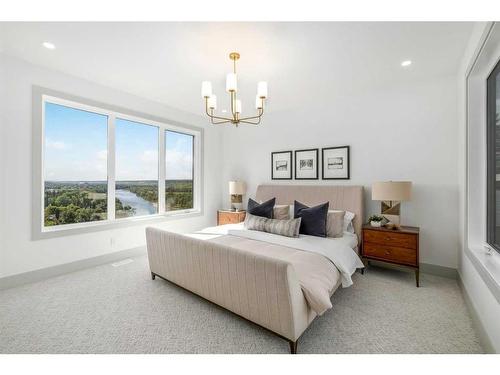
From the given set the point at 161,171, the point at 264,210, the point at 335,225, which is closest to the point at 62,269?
the point at 161,171

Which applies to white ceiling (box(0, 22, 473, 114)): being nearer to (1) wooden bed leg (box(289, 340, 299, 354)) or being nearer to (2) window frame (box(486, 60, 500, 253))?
(2) window frame (box(486, 60, 500, 253))

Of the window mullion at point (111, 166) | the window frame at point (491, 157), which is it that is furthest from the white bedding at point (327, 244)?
the window mullion at point (111, 166)

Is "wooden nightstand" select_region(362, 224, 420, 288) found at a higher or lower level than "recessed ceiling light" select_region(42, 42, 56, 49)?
lower

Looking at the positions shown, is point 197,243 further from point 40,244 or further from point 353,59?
point 353,59

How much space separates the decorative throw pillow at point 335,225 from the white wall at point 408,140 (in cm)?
73

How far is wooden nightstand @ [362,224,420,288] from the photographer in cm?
270

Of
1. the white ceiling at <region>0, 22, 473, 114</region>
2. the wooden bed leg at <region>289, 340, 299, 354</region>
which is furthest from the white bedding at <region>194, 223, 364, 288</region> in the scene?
the white ceiling at <region>0, 22, 473, 114</region>

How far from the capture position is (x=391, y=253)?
2824 mm

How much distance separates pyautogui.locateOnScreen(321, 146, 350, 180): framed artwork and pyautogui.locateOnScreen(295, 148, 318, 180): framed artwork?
14 cm

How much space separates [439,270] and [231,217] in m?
3.32

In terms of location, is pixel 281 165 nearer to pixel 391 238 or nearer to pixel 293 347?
pixel 391 238

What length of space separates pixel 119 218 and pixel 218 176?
7.32 ft

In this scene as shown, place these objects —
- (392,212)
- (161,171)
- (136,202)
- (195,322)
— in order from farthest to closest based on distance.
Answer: (161,171) < (136,202) < (392,212) < (195,322)
